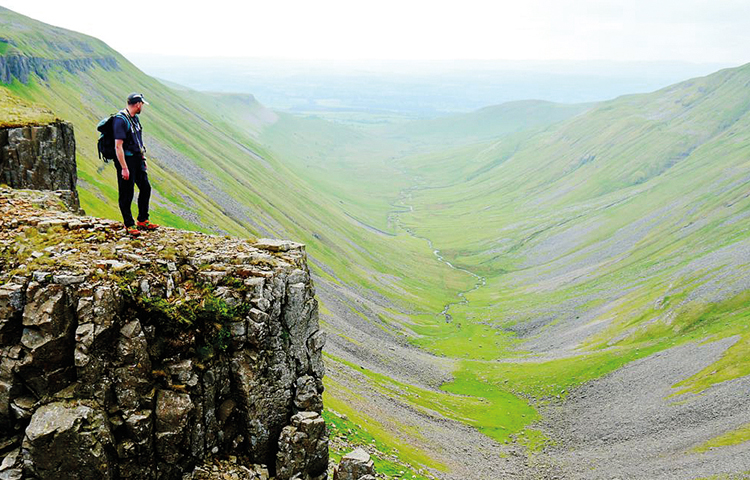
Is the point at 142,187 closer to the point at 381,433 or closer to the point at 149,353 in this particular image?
the point at 149,353

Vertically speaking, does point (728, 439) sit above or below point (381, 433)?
above

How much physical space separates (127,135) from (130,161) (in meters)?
1.26

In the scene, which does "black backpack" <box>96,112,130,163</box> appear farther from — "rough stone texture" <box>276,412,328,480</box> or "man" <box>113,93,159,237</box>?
"rough stone texture" <box>276,412,328,480</box>

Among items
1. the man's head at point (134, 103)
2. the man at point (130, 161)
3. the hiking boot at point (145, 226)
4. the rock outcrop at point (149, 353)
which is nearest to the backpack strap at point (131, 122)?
the man at point (130, 161)

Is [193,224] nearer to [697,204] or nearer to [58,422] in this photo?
[58,422]

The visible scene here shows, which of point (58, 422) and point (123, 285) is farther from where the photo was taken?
point (123, 285)

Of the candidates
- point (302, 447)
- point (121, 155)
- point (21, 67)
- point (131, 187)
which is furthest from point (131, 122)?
point (21, 67)

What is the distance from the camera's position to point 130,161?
24.2 metres

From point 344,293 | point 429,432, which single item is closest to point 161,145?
point 344,293

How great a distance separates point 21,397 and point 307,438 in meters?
11.3

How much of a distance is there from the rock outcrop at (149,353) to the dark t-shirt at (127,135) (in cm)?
375

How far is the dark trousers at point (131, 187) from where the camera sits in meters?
23.7

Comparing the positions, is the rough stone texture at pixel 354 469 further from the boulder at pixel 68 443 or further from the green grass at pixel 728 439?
the green grass at pixel 728 439

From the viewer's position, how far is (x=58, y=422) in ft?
60.8
